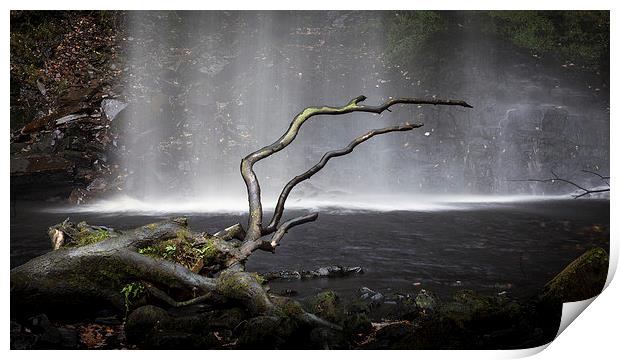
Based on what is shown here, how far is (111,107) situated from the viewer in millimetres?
5691

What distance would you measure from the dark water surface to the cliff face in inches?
15.1

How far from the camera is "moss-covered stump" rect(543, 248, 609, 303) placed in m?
4.77

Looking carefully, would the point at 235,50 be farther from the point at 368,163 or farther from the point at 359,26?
the point at 368,163

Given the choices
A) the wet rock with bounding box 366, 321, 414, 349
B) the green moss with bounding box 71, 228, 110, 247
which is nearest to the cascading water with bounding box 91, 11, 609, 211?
the green moss with bounding box 71, 228, 110, 247

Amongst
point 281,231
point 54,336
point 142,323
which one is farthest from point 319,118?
point 54,336

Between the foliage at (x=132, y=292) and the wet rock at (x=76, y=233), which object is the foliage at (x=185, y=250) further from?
the wet rock at (x=76, y=233)

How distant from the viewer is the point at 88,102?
5.57m

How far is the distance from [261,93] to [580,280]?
3842mm

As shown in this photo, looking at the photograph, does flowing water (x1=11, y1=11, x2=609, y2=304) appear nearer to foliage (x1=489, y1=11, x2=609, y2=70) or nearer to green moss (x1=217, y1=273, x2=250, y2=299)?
foliage (x1=489, y1=11, x2=609, y2=70)

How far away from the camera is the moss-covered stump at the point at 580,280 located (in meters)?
4.77

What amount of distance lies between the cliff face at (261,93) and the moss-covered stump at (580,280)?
0.86m

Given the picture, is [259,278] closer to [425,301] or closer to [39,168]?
[425,301]

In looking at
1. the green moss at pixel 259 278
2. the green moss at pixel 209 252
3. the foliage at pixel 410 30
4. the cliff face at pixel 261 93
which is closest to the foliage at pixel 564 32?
the cliff face at pixel 261 93
